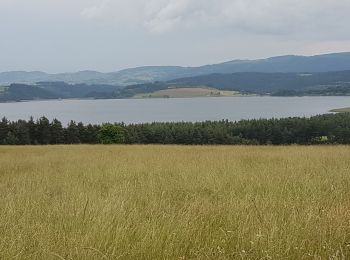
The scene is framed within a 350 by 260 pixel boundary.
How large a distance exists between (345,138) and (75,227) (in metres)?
79.3

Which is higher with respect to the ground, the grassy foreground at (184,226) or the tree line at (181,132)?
the grassy foreground at (184,226)

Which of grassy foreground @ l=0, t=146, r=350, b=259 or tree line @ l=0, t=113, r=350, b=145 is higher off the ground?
grassy foreground @ l=0, t=146, r=350, b=259

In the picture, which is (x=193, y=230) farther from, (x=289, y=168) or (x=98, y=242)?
(x=289, y=168)

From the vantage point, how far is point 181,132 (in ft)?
248

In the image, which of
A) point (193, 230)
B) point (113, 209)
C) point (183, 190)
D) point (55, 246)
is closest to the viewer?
point (55, 246)

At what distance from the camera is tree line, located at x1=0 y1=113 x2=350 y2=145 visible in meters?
61.9

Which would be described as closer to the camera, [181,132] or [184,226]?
[184,226]

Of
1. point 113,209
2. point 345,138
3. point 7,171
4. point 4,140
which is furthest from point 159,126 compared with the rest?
point 113,209

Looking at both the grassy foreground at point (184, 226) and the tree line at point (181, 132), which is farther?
the tree line at point (181, 132)

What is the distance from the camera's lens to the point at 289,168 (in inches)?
317

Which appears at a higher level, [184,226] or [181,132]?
[184,226]

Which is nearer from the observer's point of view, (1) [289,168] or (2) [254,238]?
(2) [254,238]

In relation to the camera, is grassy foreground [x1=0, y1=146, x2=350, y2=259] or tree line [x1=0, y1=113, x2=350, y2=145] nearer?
grassy foreground [x1=0, y1=146, x2=350, y2=259]

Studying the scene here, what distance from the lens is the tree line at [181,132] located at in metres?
61.9
